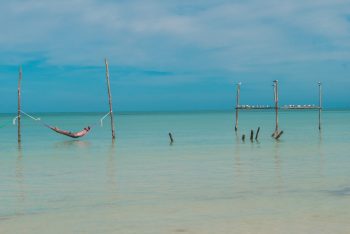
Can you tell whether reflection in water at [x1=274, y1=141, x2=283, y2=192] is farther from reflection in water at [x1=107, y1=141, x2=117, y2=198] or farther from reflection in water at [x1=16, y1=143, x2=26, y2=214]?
reflection in water at [x1=16, y1=143, x2=26, y2=214]

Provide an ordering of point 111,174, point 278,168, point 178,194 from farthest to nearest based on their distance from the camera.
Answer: point 278,168, point 111,174, point 178,194

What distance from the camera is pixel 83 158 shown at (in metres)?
20.7

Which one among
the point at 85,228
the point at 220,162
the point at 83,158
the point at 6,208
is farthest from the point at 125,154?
the point at 85,228

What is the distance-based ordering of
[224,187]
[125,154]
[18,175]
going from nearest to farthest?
[224,187] < [18,175] < [125,154]

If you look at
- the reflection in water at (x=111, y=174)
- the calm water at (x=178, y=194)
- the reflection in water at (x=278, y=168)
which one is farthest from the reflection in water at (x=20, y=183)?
the reflection in water at (x=278, y=168)

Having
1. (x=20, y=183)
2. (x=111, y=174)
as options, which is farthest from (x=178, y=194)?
(x=20, y=183)

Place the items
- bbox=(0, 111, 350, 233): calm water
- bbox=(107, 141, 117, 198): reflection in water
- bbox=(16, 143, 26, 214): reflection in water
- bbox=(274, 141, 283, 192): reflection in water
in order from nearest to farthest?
bbox=(0, 111, 350, 233): calm water, bbox=(16, 143, 26, 214): reflection in water, bbox=(107, 141, 117, 198): reflection in water, bbox=(274, 141, 283, 192): reflection in water

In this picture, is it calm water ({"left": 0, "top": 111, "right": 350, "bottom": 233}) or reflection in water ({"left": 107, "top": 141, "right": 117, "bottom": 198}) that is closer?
calm water ({"left": 0, "top": 111, "right": 350, "bottom": 233})

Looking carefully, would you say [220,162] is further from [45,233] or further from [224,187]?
[45,233]

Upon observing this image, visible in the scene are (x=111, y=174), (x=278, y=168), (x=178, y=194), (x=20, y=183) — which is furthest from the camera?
(x=278, y=168)

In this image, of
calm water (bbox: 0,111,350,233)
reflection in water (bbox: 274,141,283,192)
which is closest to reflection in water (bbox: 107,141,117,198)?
calm water (bbox: 0,111,350,233)

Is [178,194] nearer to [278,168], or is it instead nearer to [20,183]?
[20,183]

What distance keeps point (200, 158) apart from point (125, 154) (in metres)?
3.93

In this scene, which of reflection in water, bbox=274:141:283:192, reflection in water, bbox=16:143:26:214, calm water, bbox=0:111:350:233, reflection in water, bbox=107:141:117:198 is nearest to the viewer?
calm water, bbox=0:111:350:233
